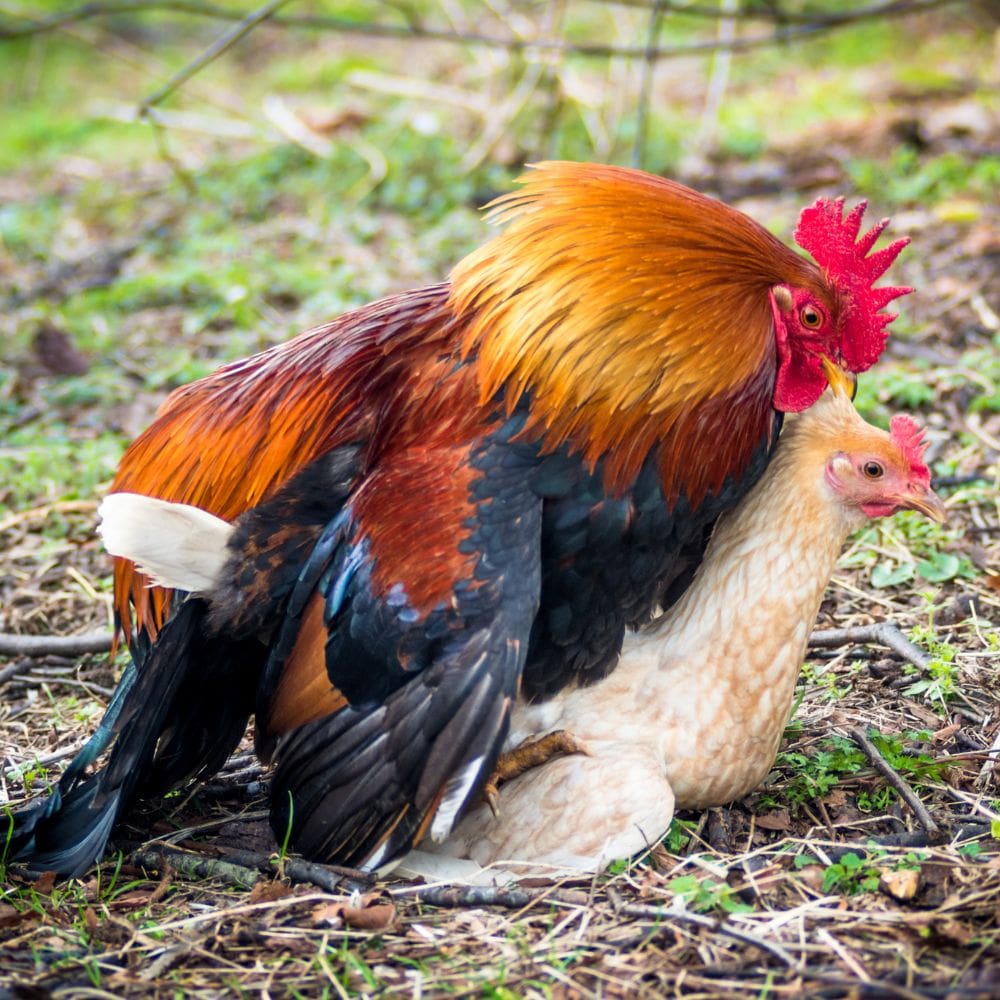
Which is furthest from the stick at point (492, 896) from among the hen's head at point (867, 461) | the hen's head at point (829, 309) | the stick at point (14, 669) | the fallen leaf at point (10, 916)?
the stick at point (14, 669)

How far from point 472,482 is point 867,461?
3.79 feet

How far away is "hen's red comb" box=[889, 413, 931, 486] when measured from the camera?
3.60 meters

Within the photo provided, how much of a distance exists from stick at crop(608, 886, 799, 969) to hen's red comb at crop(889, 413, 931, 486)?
4.59ft

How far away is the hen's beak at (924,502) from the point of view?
11.8 ft

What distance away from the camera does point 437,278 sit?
7.82 meters

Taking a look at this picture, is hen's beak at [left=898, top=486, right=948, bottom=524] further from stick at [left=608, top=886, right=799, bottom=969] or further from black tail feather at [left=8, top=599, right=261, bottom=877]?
black tail feather at [left=8, top=599, right=261, bottom=877]

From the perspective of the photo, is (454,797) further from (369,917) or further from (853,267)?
(853,267)

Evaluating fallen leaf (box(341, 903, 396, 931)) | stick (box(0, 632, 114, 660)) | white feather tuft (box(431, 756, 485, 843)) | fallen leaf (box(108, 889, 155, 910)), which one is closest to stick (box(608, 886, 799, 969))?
white feather tuft (box(431, 756, 485, 843))

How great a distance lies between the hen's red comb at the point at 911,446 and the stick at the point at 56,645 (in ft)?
9.48

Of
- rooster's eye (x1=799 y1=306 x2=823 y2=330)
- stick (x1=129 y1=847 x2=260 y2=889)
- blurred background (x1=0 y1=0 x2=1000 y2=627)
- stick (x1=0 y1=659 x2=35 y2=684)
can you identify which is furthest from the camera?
blurred background (x1=0 y1=0 x2=1000 y2=627)

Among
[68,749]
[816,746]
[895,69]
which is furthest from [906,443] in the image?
[895,69]

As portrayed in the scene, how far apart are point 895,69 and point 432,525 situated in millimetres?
9484

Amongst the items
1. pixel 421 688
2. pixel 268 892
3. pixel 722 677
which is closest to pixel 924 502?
pixel 722 677

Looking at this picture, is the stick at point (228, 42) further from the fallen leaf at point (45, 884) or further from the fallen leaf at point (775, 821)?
the fallen leaf at point (775, 821)
